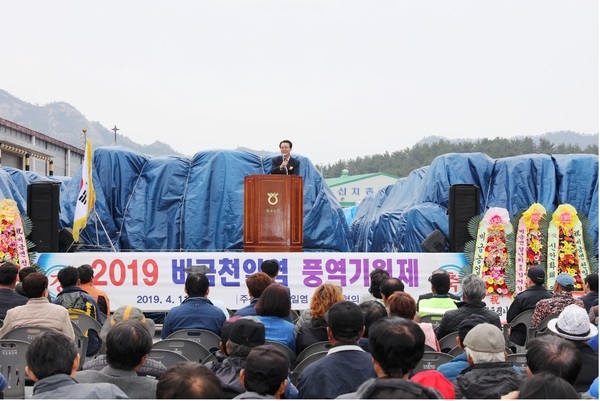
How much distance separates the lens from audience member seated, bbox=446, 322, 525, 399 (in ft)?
9.68

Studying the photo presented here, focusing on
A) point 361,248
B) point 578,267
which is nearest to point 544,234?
point 578,267

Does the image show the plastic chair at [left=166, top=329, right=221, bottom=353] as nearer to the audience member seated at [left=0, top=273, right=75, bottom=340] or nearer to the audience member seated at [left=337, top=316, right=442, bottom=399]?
the audience member seated at [left=0, top=273, right=75, bottom=340]

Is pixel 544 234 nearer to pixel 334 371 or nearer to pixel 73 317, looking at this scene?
pixel 73 317

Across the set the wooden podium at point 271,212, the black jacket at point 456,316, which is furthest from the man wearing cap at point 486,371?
the wooden podium at point 271,212

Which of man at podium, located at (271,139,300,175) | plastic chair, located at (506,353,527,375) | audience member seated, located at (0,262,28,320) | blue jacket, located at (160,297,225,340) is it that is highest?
man at podium, located at (271,139,300,175)

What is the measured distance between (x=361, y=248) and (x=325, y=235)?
12.8 ft

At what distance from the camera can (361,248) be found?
1598 cm

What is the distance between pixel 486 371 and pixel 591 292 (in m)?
2.73

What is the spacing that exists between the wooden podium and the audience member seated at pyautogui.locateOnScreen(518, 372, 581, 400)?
669 cm

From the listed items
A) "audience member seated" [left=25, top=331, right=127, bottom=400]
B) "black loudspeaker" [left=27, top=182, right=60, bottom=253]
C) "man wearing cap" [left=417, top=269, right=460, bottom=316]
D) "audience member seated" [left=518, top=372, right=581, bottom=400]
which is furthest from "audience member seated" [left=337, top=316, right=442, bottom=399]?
"black loudspeaker" [left=27, top=182, right=60, bottom=253]

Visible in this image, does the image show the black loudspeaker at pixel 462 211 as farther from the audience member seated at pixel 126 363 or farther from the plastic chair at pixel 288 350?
the audience member seated at pixel 126 363

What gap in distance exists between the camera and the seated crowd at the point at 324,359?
2.32 m

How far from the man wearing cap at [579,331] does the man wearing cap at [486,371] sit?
0.59 metres

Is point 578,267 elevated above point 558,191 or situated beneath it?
situated beneath
